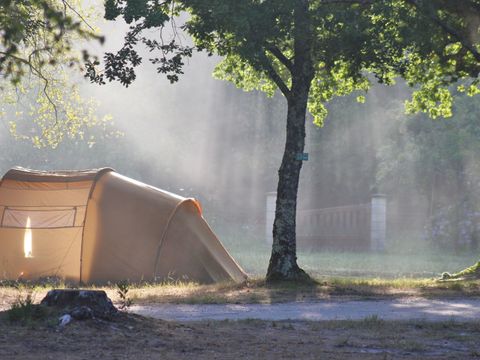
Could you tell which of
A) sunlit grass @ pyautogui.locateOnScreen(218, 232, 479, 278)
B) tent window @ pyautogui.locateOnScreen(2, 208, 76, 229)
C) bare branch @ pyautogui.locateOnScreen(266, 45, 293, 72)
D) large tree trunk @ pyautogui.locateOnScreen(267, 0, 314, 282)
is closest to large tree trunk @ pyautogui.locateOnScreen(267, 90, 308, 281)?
large tree trunk @ pyautogui.locateOnScreen(267, 0, 314, 282)

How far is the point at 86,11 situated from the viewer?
22.0m

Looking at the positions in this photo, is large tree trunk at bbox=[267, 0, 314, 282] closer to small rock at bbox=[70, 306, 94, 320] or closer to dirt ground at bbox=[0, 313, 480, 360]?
dirt ground at bbox=[0, 313, 480, 360]

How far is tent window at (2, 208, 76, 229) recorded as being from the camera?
1784cm

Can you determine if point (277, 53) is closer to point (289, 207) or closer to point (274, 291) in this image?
point (289, 207)

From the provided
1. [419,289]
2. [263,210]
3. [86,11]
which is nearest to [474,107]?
[263,210]

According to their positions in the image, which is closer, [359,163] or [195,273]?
[195,273]

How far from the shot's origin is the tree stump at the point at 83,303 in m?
8.74

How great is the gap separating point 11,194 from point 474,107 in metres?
28.9

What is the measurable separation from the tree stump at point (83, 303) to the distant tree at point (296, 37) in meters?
6.39

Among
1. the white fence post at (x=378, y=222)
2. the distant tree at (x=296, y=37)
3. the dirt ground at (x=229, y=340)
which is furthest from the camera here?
the white fence post at (x=378, y=222)

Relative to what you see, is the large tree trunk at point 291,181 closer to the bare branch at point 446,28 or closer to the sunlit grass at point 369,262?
the bare branch at point 446,28

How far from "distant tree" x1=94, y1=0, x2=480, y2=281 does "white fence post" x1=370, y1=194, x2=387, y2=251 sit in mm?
21317

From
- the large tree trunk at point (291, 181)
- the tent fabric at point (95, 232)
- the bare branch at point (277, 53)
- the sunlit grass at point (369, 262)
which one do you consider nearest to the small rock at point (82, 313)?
the large tree trunk at point (291, 181)

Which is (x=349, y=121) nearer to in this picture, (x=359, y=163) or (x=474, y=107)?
(x=359, y=163)
